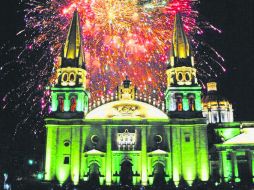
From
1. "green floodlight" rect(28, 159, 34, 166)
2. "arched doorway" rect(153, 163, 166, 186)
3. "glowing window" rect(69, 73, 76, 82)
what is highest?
"glowing window" rect(69, 73, 76, 82)

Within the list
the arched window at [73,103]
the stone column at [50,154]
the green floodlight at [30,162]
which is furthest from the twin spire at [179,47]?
the green floodlight at [30,162]

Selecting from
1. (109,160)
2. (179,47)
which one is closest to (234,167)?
(109,160)

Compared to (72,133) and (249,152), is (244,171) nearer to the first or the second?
(249,152)

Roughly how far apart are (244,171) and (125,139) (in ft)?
52.7

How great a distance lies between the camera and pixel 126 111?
4888cm

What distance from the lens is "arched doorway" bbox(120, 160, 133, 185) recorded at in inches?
1836

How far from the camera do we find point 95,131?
48.5 meters

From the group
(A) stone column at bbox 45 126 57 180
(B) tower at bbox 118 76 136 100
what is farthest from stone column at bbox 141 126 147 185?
(A) stone column at bbox 45 126 57 180

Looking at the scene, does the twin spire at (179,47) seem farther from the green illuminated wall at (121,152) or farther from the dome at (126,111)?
the green illuminated wall at (121,152)

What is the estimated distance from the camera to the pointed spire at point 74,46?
50844 mm

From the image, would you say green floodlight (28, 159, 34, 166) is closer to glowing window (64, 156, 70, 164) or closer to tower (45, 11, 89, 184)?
tower (45, 11, 89, 184)

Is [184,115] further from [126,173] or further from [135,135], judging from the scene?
[126,173]

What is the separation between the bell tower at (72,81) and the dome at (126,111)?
2058 mm

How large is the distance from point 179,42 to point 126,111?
1211 centimetres
